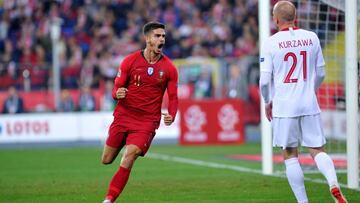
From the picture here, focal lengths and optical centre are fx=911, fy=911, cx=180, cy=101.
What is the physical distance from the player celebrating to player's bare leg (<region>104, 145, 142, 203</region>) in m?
1.82

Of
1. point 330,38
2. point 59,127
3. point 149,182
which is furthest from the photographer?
point 59,127

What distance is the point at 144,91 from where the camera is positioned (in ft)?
36.9

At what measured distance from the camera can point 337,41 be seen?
675 inches

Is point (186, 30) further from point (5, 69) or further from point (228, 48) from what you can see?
point (5, 69)

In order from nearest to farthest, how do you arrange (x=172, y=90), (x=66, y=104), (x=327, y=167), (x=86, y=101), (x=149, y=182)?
(x=327, y=167), (x=172, y=90), (x=149, y=182), (x=66, y=104), (x=86, y=101)

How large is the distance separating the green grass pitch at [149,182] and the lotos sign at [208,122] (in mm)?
3689

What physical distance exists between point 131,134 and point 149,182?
4.07 m

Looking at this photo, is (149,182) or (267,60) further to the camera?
(149,182)

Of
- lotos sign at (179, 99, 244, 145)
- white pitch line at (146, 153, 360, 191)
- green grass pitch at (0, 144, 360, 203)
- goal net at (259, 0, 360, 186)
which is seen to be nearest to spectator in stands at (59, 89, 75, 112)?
lotos sign at (179, 99, 244, 145)

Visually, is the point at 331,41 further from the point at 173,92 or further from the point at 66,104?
the point at 66,104

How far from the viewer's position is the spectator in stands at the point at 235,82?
95.6 feet

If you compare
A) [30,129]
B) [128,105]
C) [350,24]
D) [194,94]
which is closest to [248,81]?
[194,94]

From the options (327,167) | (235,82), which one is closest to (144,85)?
(327,167)

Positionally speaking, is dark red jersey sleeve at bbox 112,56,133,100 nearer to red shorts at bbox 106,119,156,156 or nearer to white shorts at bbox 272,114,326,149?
red shorts at bbox 106,119,156,156
